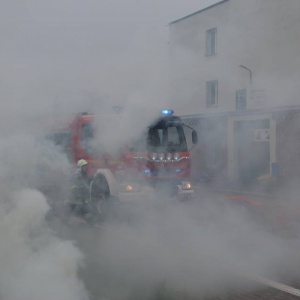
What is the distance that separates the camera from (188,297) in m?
3.87

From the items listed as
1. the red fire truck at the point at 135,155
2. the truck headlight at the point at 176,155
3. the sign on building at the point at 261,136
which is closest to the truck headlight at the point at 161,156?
the red fire truck at the point at 135,155

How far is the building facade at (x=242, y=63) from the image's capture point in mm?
5250

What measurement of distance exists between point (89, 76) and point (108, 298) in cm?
289

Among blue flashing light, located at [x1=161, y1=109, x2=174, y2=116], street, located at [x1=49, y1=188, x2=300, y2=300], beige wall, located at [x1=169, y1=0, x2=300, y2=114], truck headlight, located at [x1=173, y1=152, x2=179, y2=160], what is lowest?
street, located at [x1=49, y1=188, x2=300, y2=300]

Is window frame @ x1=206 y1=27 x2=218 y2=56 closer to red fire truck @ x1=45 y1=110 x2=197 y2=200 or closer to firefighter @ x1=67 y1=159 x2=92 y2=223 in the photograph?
red fire truck @ x1=45 y1=110 x2=197 y2=200

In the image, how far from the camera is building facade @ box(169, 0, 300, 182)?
5250 millimetres

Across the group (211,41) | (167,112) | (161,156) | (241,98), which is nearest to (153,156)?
(161,156)

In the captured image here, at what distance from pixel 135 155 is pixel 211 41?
2377mm

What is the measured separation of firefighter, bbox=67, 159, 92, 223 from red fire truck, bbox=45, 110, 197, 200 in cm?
55

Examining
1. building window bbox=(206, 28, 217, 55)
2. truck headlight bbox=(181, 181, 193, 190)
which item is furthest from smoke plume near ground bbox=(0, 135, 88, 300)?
truck headlight bbox=(181, 181, 193, 190)

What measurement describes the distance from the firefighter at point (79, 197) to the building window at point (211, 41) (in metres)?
2.39

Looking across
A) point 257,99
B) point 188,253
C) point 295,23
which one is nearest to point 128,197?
point 188,253

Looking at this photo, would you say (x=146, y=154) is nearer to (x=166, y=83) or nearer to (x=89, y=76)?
(x=166, y=83)

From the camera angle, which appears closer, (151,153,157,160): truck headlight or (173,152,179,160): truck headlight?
(151,153,157,160): truck headlight
